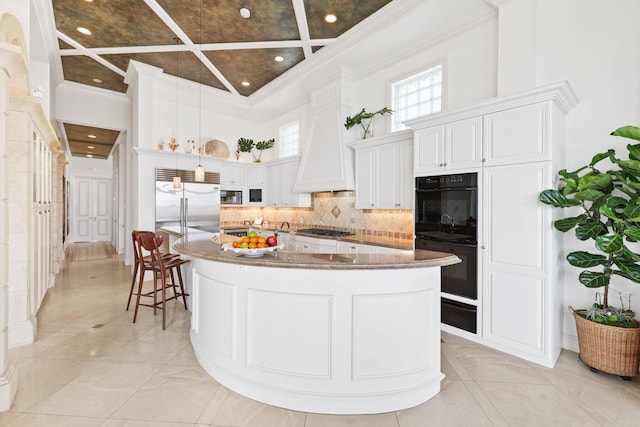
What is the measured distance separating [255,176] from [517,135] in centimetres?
535

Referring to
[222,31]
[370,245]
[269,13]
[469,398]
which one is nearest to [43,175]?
[222,31]

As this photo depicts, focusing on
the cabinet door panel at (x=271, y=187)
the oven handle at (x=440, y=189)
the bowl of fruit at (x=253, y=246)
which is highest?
the cabinet door panel at (x=271, y=187)

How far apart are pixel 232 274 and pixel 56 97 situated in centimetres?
656

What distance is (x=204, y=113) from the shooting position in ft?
22.5

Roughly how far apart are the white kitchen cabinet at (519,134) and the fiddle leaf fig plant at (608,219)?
0.97 ft

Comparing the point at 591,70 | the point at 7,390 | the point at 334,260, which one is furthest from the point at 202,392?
the point at 591,70

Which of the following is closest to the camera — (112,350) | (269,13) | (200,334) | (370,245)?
(200,334)

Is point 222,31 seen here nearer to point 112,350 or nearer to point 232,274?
point 232,274

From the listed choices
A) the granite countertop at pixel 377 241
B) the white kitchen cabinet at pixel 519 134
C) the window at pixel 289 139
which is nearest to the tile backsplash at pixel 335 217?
the granite countertop at pixel 377 241

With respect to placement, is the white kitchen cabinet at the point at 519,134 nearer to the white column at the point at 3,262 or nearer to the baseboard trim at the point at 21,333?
the white column at the point at 3,262

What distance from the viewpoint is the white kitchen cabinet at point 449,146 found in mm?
3160

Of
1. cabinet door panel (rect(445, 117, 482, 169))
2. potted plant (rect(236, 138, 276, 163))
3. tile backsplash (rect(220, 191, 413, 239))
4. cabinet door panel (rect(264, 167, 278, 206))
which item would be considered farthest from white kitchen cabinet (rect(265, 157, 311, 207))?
cabinet door panel (rect(445, 117, 482, 169))

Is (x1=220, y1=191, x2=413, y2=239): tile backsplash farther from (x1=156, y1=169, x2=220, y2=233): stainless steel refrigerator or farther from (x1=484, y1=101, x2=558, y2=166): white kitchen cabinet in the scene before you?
(x1=484, y1=101, x2=558, y2=166): white kitchen cabinet

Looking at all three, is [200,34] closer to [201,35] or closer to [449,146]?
[201,35]
